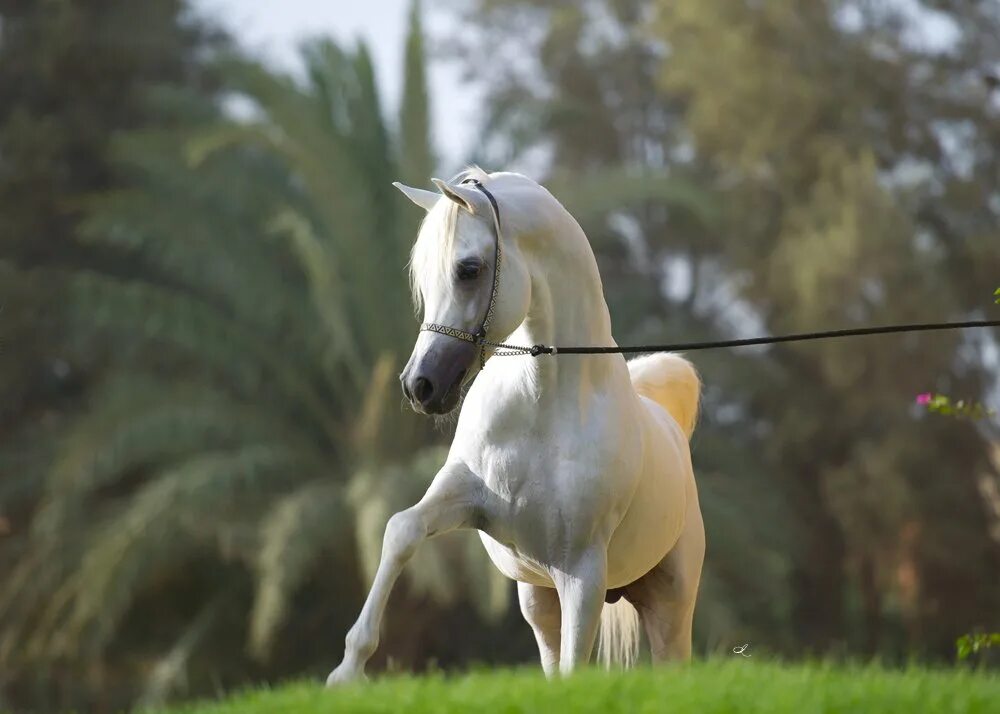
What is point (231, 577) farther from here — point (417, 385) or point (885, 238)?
point (417, 385)

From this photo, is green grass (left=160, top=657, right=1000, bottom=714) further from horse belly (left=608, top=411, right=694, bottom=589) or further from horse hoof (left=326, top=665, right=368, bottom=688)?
horse belly (left=608, top=411, right=694, bottom=589)

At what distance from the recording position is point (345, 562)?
1620 cm

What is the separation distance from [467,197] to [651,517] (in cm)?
128

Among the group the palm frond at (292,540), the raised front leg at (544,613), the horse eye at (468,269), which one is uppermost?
the horse eye at (468,269)

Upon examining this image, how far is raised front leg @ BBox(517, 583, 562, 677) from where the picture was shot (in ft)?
18.4

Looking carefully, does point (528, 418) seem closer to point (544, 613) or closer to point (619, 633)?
point (544, 613)

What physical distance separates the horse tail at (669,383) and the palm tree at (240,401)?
7.97 m

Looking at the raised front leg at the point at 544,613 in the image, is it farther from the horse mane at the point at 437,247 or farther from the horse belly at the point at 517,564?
the horse mane at the point at 437,247

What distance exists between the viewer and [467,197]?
4.74 metres

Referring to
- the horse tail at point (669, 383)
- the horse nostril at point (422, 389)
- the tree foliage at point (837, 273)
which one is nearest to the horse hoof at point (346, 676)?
the horse nostril at point (422, 389)

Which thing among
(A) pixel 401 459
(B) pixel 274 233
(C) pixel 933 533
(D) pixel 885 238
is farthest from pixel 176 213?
(C) pixel 933 533

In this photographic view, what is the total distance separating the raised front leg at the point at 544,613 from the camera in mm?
5621

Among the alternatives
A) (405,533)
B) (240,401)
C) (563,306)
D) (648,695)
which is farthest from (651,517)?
(240,401)

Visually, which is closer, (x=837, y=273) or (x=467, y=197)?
(x=467, y=197)
